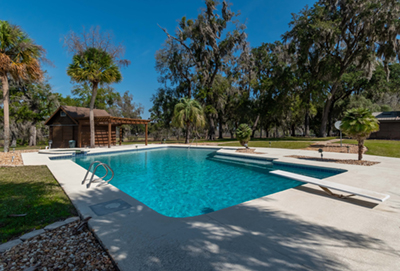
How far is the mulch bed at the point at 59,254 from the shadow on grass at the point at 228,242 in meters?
0.13

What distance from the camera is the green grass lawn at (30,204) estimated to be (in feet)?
9.68

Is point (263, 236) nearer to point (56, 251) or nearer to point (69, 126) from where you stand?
point (56, 251)

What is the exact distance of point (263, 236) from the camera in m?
2.49

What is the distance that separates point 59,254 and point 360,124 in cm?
946

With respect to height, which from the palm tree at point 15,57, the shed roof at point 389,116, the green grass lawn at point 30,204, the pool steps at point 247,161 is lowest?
the pool steps at point 247,161

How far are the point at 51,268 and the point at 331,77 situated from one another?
872 inches

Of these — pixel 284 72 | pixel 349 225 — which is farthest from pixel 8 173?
pixel 284 72

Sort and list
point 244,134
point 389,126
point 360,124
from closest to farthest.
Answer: point 360,124, point 244,134, point 389,126

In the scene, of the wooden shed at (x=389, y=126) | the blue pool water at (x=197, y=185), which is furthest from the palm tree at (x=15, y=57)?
the wooden shed at (x=389, y=126)

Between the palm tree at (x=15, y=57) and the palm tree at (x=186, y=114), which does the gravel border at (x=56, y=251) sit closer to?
the palm tree at (x=15, y=57)

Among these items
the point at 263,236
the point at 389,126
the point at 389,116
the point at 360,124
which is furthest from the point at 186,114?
the point at 389,116

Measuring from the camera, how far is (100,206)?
3645 mm

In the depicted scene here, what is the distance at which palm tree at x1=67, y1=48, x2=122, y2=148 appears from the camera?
14.5 m

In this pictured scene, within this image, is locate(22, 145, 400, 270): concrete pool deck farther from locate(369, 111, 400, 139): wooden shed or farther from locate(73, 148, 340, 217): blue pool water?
locate(369, 111, 400, 139): wooden shed
